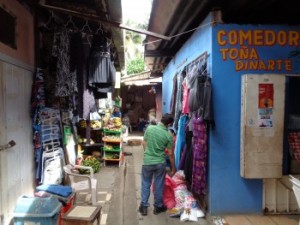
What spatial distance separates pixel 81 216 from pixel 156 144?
5.55ft

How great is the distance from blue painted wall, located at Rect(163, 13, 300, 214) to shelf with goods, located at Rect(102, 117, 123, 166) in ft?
14.2

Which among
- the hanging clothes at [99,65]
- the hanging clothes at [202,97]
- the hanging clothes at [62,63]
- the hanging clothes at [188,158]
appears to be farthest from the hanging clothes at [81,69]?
the hanging clothes at [202,97]

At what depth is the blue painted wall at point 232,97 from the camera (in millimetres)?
4645

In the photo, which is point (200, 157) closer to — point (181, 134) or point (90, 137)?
point (181, 134)

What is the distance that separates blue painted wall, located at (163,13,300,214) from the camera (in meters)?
4.64

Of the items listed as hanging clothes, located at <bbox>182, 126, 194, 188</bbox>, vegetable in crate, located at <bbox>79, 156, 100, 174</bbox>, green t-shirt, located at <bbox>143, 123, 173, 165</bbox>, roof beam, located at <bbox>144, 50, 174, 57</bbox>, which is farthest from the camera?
roof beam, located at <bbox>144, 50, 174, 57</bbox>

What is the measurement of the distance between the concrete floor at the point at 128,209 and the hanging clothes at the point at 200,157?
493 millimetres

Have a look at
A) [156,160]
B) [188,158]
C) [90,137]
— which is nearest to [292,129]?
[188,158]

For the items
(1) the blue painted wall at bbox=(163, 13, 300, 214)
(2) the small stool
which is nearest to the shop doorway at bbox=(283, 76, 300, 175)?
(1) the blue painted wall at bbox=(163, 13, 300, 214)

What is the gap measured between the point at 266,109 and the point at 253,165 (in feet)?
2.83

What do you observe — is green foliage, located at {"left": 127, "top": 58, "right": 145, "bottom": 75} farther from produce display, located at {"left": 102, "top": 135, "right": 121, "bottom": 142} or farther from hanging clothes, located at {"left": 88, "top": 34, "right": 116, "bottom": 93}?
hanging clothes, located at {"left": 88, "top": 34, "right": 116, "bottom": 93}

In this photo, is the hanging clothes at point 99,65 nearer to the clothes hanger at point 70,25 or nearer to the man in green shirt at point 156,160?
the clothes hanger at point 70,25

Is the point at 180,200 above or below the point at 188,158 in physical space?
below

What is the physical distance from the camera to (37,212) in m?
A: 3.70
